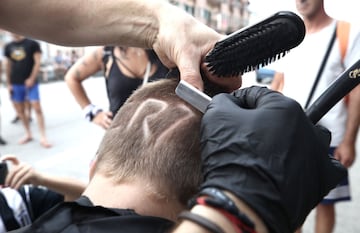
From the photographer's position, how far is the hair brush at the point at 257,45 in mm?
859

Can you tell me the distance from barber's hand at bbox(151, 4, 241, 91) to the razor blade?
66 mm

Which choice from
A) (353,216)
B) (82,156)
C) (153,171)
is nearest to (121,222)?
(153,171)

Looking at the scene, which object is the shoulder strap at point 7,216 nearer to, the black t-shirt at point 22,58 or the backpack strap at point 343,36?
the backpack strap at point 343,36

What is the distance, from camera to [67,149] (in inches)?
198

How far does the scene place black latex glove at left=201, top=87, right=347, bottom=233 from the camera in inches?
27.2

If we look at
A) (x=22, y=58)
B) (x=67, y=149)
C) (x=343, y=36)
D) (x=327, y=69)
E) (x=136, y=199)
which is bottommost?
(x=67, y=149)

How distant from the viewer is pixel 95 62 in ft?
8.83

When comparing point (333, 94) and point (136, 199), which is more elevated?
point (333, 94)

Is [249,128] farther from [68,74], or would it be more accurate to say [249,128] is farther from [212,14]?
[212,14]

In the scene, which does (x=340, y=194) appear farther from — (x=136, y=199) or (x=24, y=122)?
(x=24, y=122)

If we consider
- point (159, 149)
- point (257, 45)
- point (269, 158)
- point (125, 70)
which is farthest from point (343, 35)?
point (269, 158)

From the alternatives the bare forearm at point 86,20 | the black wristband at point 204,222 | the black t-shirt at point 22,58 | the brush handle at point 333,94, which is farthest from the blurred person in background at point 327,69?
the black t-shirt at point 22,58

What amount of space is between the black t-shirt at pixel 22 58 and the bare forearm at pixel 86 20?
4.21m

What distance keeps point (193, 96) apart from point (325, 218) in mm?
1714
